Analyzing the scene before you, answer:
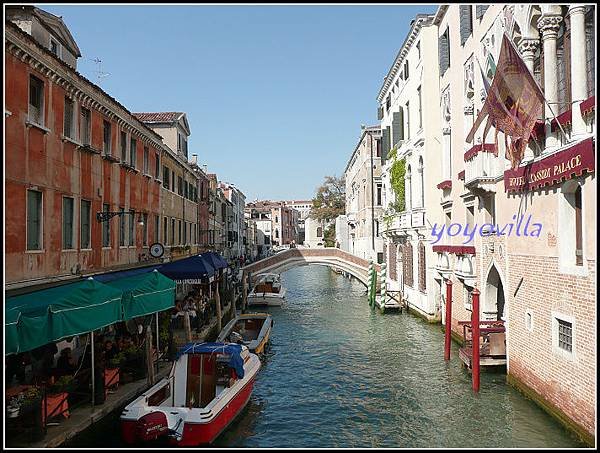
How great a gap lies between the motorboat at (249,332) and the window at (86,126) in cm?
685

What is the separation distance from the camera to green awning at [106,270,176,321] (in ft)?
35.2

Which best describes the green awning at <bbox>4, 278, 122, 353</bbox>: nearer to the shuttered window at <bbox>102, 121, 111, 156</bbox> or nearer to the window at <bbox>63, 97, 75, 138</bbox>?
the window at <bbox>63, 97, 75, 138</bbox>

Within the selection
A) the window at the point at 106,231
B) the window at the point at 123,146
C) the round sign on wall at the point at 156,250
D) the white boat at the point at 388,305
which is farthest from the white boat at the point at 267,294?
the window at the point at 106,231

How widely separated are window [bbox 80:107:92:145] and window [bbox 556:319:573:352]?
430 inches

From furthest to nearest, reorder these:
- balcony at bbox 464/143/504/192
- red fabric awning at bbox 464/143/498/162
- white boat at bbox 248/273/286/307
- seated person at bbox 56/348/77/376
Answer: white boat at bbox 248/273/286/307 → red fabric awning at bbox 464/143/498/162 → balcony at bbox 464/143/504/192 → seated person at bbox 56/348/77/376

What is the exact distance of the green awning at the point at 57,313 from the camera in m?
7.61

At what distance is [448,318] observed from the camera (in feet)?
51.0

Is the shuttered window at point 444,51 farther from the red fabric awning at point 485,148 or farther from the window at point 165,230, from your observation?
the window at point 165,230

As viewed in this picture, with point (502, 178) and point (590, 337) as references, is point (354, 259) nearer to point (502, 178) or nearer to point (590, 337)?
point (502, 178)

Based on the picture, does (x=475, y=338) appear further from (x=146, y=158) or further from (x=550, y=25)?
(x=146, y=158)

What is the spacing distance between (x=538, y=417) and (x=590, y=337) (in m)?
2.51

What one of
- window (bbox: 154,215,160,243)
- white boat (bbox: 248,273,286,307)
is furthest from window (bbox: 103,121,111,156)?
white boat (bbox: 248,273,286,307)

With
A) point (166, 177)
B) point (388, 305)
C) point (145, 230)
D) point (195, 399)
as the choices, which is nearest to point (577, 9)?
point (195, 399)

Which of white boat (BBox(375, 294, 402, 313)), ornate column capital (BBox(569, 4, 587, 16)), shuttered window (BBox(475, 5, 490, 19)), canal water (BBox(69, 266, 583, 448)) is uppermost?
shuttered window (BBox(475, 5, 490, 19))
